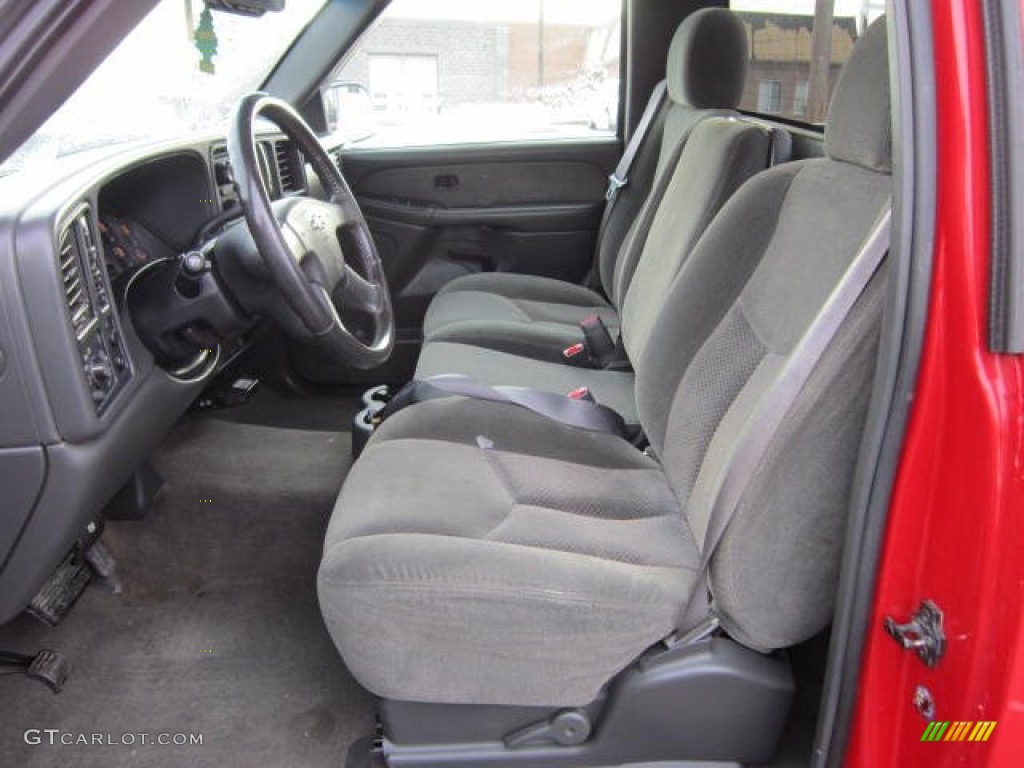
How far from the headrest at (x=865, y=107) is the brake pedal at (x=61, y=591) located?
1452mm

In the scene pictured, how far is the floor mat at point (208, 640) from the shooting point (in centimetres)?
148

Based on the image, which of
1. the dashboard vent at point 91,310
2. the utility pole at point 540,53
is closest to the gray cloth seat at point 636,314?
the dashboard vent at point 91,310

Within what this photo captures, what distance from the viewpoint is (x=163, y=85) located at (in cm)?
180

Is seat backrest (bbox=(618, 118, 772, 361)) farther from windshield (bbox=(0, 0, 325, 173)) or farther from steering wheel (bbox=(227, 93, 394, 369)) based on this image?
windshield (bbox=(0, 0, 325, 173))

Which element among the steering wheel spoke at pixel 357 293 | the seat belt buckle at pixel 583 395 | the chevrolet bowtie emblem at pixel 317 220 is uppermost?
the chevrolet bowtie emblem at pixel 317 220

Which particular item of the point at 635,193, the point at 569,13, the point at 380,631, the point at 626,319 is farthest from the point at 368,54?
the point at 380,631

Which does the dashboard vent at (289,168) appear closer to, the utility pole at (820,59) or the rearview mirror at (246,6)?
the rearview mirror at (246,6)

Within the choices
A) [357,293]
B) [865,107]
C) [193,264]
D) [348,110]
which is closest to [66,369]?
[193,264]

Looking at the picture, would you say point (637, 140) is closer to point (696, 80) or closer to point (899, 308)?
point (696, 80)

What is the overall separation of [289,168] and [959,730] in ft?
6.23

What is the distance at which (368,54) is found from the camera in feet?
8.68

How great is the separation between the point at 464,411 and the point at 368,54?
1494mm

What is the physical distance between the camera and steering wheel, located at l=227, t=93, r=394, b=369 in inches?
49.6

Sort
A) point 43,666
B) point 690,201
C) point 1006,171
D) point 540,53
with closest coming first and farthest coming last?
point 1006,171, point 43,666, point 690,201, point 540,53
